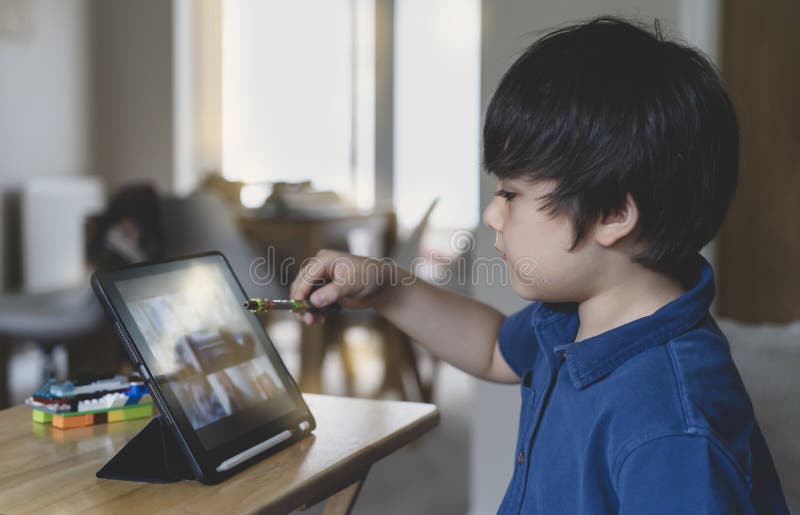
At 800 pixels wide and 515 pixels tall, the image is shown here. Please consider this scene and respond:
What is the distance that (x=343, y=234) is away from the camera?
3354mm

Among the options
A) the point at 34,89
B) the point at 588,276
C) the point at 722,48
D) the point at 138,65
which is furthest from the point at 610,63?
the point at 138,65

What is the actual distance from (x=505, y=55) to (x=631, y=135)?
3.96 feet

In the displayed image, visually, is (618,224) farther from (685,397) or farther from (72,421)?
(72,421)

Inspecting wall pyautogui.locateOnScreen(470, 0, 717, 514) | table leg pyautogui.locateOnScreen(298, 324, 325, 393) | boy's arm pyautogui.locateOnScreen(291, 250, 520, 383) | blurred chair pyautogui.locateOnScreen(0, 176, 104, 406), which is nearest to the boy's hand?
boy's arm pyautogui.locateOnScreen(291, 250, 520, 383)

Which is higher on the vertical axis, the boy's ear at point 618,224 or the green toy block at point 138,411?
the boy's ear at point 618,224

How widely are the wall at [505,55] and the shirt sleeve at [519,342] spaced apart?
0.82 meters

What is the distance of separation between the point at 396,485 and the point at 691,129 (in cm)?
199

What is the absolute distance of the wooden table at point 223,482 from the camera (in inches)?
29.9

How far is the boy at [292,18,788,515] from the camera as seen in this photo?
79cm

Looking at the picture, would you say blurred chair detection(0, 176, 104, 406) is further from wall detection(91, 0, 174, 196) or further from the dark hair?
the dark hair

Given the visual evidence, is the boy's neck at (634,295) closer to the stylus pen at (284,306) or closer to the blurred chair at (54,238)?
the stylus pen at (284,306)

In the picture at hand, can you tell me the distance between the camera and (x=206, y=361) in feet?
2.93

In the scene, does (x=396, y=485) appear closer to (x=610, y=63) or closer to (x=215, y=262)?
(x=215, y=262)

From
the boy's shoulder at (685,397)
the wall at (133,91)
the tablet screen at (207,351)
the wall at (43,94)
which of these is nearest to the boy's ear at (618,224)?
the boy's shoulder at (685,397)
